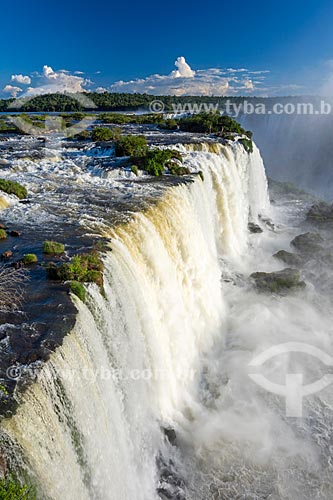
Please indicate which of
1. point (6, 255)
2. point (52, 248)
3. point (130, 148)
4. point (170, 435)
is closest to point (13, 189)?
point (6, 255)

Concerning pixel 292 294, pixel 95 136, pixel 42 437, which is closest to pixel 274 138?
pixel 95 136

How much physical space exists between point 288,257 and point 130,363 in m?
17.8

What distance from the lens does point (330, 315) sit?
19.8 metres

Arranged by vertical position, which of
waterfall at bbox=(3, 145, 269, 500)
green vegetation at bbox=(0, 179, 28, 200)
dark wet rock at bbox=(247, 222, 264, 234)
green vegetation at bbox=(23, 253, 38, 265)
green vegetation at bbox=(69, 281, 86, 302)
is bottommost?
dark wet rock at bbox=(247, 222, 264, 234)

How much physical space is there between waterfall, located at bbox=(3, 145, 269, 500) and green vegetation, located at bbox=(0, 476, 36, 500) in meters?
0.24

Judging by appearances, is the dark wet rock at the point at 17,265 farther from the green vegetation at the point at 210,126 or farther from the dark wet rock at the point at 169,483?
the green vegetation at the point at 210,126

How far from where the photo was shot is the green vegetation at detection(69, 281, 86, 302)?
933cm

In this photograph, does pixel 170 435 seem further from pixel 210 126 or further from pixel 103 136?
pixel 210 126

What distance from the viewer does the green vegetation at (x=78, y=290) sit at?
9332mm

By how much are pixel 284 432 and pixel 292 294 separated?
994 centimetres

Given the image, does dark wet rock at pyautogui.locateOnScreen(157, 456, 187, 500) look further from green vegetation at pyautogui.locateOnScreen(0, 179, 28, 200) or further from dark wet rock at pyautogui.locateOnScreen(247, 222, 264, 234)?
dark wet rock at pyautogui.locateOnScreen(247, 222, 264, 234)

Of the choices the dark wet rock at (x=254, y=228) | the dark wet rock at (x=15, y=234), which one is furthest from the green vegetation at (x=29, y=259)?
the dark wet rock at (x=254, y=228)

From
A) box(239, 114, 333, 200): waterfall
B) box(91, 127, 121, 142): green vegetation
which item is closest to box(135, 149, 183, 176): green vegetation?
box(91, 127, 121, 142): green vegetation

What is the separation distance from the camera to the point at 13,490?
18.0ft
